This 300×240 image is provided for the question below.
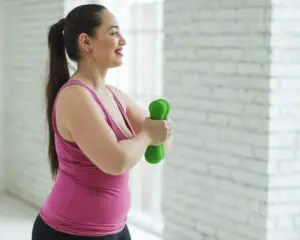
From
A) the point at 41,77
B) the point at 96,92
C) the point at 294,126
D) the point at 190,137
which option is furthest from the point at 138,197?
the point at 96,92

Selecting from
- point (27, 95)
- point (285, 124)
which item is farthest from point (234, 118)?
point (27, 95)

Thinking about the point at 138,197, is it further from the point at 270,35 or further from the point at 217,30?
the point at 270,35

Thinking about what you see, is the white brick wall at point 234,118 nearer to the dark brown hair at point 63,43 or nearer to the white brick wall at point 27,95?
the dark brown hair at point 63,43

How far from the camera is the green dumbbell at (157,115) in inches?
64.7

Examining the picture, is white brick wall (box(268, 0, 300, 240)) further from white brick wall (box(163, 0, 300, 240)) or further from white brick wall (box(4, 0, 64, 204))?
white brick wall (box(4, 0, 64, 204))

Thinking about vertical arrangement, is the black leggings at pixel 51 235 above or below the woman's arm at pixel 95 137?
below

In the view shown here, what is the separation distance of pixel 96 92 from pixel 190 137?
4.43ft

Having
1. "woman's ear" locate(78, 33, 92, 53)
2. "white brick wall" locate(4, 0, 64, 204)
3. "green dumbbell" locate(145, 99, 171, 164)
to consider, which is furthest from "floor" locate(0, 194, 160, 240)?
"woman's ear" locate(78, 33, 92, 53)

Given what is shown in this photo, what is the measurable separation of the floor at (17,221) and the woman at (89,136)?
1.89 metres

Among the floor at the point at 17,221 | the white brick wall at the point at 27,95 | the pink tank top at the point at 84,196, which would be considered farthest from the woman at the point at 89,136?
the white brick wall at the point at 27,95

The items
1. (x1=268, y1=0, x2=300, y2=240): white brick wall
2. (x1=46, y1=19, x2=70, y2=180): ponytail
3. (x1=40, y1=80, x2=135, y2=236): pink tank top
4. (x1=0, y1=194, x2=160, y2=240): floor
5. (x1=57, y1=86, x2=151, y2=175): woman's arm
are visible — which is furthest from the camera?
(x1=0, y1=194, x2=160, y2=240): floor

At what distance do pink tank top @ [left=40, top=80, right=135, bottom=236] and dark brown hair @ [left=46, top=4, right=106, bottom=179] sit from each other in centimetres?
15

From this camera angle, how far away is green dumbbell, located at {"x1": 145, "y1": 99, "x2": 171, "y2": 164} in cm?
164

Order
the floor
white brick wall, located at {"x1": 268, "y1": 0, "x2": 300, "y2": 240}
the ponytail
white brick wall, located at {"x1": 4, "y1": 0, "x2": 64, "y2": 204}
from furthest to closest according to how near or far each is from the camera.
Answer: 1. white brick wall, located at {"x1": 4, "y1": 0, "x2": 64, "y2": 204}
2. the floor
3. white brick wall, located at {"x1": 268, "y1": 0, "x2": 300, "y2": 240}
4. the ponytail
